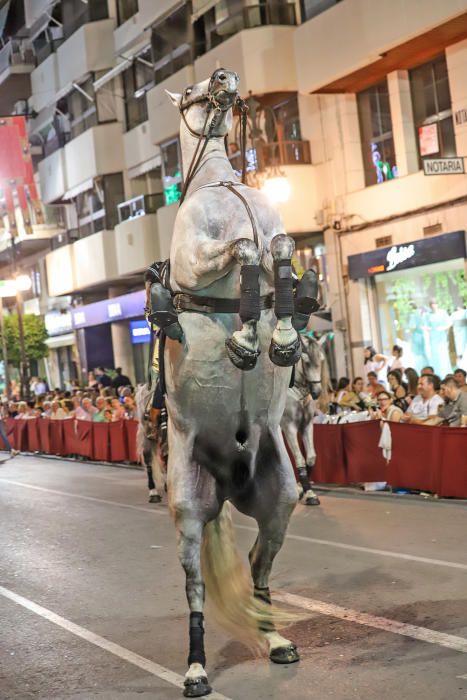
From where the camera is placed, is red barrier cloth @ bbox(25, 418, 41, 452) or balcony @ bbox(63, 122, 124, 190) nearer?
red barrier cloth @ bbox(25, 418, 41, 452)

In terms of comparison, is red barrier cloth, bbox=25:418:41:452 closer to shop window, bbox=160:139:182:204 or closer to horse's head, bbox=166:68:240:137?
shop window, bbox=160:139:182:204

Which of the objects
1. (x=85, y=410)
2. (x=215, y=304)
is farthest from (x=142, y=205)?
(x=215, y=304)

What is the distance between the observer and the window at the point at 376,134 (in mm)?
26047

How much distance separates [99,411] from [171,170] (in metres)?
11.7

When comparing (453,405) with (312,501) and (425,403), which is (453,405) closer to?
(425,403)

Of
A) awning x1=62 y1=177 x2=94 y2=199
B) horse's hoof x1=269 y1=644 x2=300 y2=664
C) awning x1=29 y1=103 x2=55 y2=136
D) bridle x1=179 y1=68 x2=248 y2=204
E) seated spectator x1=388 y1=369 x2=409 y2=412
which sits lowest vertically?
horse's hoof x1=269 y1=644 x2=300 y2=664

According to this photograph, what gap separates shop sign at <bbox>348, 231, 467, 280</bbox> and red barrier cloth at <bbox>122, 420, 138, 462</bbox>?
263 inches

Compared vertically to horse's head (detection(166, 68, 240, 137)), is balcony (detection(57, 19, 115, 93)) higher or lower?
higher

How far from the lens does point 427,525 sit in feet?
39.7

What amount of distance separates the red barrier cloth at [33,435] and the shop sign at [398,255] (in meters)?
9.99

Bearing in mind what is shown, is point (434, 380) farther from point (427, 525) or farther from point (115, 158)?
point (115, 158)

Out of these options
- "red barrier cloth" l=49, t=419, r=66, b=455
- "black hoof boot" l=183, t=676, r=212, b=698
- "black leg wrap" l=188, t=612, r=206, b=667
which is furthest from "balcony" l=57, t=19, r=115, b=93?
"black hoof boot" l=183, t=676, r=212, b=698

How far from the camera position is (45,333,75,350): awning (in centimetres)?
4753

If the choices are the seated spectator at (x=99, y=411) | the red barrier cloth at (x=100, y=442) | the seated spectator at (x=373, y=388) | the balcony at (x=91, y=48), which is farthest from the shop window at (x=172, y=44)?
the seated spectator at (x=373, y=388)
